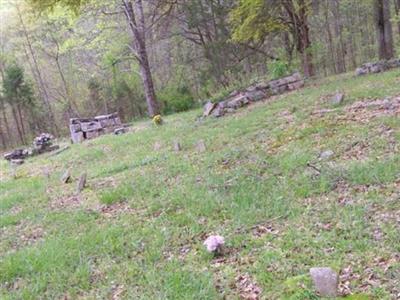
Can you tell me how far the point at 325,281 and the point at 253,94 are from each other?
9434mm

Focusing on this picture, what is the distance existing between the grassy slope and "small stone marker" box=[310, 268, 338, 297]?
0.07 m

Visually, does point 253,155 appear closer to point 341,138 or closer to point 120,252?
point 341,138

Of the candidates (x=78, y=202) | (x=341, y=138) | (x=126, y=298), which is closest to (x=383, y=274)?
(x=126, y=298)

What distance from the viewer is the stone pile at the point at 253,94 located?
11492mm

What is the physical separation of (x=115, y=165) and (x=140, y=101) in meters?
14.9

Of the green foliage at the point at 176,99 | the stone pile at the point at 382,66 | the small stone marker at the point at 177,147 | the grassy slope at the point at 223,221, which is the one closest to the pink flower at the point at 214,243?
the grassy slope at the point at 223,221

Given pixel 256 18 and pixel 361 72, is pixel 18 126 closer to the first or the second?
pixel 256 18

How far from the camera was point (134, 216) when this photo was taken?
197 inches

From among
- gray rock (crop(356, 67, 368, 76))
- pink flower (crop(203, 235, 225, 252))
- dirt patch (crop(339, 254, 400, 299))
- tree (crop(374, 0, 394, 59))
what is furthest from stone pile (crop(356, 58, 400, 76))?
dirt patch (crop(339, 254, 400, 299))

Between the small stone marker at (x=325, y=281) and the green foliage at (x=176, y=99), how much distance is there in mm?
15912

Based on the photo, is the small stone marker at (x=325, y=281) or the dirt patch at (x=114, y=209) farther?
the dirt patch at (x=114, y=209)

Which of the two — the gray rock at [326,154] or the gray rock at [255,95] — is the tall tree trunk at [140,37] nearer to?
the gray rock at [255,95]

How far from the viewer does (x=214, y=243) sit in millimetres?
3764

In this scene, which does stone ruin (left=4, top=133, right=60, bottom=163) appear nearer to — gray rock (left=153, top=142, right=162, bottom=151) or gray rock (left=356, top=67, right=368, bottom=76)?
gray rock (left=153, top=142, right=162, bottom=151)
